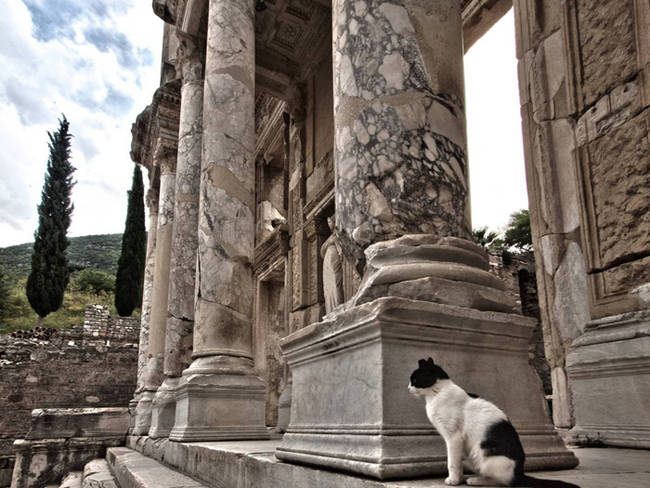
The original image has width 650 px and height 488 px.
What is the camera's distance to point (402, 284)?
261 cm

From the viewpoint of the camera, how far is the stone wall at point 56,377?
1855 cm

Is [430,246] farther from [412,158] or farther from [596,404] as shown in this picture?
[596,404]

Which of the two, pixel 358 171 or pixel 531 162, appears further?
pixel 531 162

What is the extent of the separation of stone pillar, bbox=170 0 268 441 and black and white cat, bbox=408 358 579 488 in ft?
13.7

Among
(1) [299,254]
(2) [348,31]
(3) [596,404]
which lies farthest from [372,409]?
(1) [299,254]

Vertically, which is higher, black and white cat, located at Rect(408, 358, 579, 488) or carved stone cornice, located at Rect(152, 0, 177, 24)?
carved stone cornice, located at Rect(152, 0, 177, 24)

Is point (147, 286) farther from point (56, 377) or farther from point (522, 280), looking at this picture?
point (522, 280)

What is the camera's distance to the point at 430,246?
2.76m

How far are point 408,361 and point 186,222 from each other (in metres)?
8.06

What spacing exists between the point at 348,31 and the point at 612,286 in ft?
10.1

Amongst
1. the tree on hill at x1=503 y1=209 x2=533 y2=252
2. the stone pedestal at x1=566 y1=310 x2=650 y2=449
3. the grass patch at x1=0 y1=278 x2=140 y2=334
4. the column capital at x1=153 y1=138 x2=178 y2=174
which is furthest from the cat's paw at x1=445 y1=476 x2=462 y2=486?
the grass patch at x1=0 y1=278 x2=140 y2=334

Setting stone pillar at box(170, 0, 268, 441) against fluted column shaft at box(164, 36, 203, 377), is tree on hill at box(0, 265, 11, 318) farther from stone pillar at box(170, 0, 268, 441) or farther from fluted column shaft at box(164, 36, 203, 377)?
stone pillar at box(170, 0, 268, 441)

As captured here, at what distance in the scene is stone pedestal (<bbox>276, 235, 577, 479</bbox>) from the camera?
2.28 metres

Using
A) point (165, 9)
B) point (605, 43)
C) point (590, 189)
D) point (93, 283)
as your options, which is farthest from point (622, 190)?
point (93, 283)
